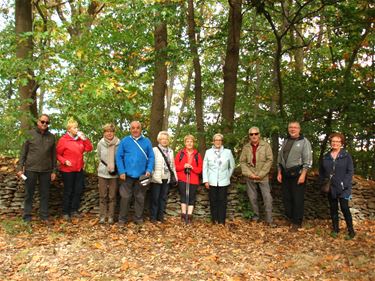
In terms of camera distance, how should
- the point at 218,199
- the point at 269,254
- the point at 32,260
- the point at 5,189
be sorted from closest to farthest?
the point at 32,260
the point at 269,254
the point at 218,199
the point at 5,189

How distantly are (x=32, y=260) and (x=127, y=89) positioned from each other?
9.48 ft

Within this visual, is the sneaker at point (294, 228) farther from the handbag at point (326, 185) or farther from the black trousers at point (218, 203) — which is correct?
the black trousers at point (218, 203)

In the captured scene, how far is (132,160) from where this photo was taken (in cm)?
721

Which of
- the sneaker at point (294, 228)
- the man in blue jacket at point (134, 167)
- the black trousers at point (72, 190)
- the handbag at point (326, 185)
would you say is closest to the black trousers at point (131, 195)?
the man in blue jacket at point (134, 167)

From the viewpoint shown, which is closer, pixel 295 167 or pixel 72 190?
pixel 295 167

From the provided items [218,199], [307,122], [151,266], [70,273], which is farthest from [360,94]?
[70,273]

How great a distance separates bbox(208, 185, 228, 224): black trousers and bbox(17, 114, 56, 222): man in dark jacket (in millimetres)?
3068

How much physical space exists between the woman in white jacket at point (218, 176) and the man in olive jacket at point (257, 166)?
0.35m

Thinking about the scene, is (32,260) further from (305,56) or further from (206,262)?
(305,56)

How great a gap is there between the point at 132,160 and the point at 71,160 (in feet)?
3.96

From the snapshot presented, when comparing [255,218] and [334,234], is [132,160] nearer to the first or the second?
[255,218]

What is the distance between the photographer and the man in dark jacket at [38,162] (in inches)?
281

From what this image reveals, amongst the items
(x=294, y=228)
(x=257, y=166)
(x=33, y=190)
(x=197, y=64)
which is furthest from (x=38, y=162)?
(x=197, y=64)

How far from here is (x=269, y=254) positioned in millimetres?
6035
